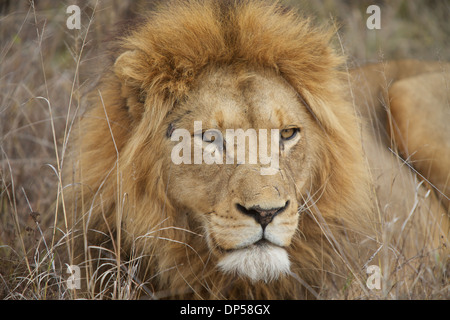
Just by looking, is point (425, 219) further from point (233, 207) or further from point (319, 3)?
point (319, 3)

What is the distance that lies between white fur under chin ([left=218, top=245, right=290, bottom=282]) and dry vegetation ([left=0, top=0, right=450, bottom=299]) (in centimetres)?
60

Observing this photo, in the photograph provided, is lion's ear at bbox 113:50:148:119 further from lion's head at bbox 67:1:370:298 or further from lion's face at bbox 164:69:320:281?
lion's face at bbox 164:69:320:281

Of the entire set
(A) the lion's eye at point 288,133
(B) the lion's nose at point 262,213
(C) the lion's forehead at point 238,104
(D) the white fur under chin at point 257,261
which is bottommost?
(D) the white fur under chin at point 257,261

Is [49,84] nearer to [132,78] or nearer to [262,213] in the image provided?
[132,78]

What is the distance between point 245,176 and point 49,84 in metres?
3.99

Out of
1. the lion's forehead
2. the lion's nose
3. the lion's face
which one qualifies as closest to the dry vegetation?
the lion's face

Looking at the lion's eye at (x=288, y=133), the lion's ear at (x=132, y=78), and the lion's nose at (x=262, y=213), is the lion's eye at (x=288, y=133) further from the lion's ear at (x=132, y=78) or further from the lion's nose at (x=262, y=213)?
the lion's ear at (x=132, y=78)

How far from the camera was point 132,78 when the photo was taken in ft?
10.6

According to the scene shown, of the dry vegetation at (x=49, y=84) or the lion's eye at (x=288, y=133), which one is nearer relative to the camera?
the lion's eye at (x=288, y=133)

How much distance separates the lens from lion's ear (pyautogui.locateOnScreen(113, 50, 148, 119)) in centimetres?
320

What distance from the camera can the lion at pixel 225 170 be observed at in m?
3.05

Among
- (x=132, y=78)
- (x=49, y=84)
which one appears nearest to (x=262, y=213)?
(x=132, y=78)

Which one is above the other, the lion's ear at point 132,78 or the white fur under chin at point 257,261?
the lion's ear at point 132,78

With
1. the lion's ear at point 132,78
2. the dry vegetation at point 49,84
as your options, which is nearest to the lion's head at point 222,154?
the lion's ear at point 132,78
